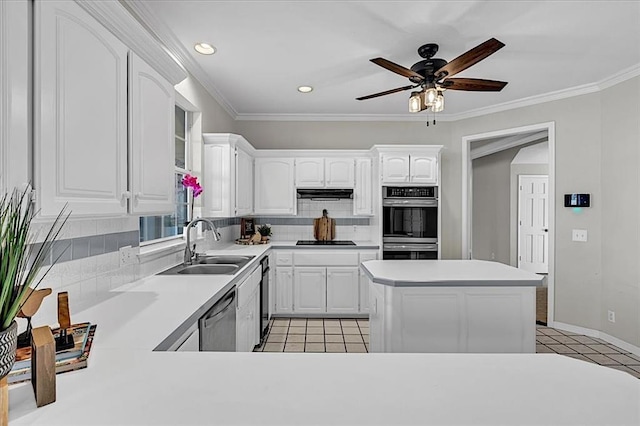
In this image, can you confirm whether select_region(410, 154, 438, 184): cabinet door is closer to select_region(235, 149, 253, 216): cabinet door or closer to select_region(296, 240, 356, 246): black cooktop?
select_region(296, 240, 356, 246): black cooktop

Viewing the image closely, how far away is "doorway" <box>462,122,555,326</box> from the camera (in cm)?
403

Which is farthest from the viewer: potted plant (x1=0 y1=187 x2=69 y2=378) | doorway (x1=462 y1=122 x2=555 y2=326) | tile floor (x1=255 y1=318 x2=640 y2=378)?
doorway (x1=462 y1=122 x2=555 y2=326)

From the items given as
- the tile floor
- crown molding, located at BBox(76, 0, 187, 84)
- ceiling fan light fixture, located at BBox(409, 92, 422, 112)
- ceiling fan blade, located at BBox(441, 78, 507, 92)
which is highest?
ceiling fan blade, located at BBox(441, 78, 507, 92)

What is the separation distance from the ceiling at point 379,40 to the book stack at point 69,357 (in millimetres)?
2072

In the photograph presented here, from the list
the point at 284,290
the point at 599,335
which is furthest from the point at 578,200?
the point at 284,290

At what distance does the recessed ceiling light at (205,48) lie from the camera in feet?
9.28

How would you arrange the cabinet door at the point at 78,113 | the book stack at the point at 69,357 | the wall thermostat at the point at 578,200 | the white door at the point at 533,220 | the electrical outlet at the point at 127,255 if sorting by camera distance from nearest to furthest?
the book stack at the point at 69,357 < the cabinet door at the point at 78,113 < the electrical outlet at the point at 127,255 < the wall thermostat at the point at 578,200 < the white door at the point at 533,220

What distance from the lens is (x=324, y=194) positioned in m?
4.70

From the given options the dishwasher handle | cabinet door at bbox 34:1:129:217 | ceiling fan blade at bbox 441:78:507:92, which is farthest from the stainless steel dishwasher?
ceiling fan blade at bbox 441:78:507:92

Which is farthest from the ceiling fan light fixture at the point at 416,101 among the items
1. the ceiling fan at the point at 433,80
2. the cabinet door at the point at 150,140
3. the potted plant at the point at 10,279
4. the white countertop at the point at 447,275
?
the potted plant at the point at 10,279

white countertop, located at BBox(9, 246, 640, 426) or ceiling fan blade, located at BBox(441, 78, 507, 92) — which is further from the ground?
ceiling fan blade, located at BBox(441, 78, 507, 92)

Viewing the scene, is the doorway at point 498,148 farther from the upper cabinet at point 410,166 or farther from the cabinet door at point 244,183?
the cabinet door at point 244,183

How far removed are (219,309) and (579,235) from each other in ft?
12.9

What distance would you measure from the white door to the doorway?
74.9 inches
